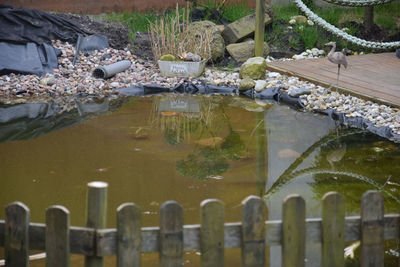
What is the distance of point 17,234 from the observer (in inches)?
75.8

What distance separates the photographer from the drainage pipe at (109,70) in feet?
23.5

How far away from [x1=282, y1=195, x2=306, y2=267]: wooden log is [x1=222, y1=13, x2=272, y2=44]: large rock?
22.2 ft

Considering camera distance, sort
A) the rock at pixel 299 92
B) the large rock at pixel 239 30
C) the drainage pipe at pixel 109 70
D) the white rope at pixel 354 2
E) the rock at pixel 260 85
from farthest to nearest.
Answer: the large rock at pixel 239 30, the white rope at pixel 354 2, the drainage pipe at pixel 109 70, the rock at pixel 260 85, the rock at pixel 299 92

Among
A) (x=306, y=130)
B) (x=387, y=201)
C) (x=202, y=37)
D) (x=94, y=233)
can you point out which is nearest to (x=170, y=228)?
(x=94, y=233)

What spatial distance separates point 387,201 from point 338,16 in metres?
6.50

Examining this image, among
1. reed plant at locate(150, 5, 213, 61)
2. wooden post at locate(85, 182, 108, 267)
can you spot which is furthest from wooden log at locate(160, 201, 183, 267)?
reed plant at locate(150, 5, 213, 61)

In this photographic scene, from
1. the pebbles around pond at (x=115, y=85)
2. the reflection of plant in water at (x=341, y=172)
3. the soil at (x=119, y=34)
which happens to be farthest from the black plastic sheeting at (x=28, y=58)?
the reflection of plant in water at (x=341, y=172)

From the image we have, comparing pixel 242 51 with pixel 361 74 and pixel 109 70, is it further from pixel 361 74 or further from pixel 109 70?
pixel 109 70

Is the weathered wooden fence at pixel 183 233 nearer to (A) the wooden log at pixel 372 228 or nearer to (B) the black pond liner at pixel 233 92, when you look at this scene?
(A) the wooden log at pixel 372 228

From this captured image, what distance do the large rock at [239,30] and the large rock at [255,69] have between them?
4.77 ft

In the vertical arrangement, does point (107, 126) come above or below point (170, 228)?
below

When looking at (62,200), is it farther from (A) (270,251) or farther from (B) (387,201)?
(B) (387,201)

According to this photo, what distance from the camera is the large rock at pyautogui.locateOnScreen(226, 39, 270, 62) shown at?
8219 mm

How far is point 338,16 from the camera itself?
959 cm
